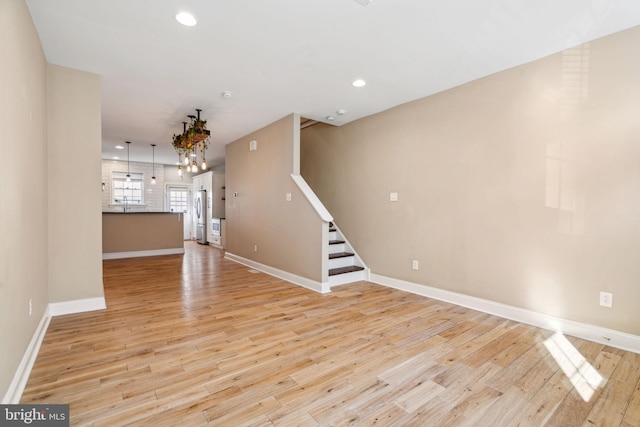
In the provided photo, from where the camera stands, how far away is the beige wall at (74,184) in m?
3.07

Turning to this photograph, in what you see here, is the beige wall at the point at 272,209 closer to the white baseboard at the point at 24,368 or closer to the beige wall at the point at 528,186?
the beige wall at the point at 528,186

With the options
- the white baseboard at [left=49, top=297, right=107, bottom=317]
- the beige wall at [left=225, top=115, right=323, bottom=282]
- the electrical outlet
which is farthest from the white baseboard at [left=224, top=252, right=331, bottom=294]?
the electrical outlet

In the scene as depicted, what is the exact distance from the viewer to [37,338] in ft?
7.93

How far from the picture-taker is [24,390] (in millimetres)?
1820

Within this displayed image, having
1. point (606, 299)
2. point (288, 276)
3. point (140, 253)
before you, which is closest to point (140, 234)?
point (140, 253)

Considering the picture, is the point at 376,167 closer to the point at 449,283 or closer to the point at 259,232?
the point at 449,283

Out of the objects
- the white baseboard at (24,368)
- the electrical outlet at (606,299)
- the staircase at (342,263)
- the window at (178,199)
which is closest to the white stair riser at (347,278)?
the staircase at (342,263)

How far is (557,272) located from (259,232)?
4333mm

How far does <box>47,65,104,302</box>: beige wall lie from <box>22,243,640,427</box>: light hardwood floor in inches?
16.9

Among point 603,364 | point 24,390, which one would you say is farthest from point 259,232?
point 603,364

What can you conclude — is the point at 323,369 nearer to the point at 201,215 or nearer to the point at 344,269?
the point at 344,269

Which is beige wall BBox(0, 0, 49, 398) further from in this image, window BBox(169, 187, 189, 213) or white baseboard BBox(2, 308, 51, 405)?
window BBox(169, 187, 189, 213)

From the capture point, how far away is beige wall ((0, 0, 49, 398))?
5.41 feet

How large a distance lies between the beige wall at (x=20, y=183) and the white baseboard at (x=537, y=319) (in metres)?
3.82
